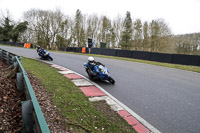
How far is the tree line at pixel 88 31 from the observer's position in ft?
136

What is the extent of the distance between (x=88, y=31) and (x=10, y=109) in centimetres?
4714

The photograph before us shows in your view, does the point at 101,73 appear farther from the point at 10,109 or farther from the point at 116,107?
the point at 10,109

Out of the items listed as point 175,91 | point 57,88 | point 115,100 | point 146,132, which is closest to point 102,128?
point 146,132

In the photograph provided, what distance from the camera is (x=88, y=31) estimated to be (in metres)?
48.6

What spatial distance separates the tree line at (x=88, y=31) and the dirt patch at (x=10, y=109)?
41.3 m

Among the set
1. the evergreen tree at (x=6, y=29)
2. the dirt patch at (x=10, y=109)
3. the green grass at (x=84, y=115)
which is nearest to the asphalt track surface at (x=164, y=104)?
the green grass at (x=84, y=115)

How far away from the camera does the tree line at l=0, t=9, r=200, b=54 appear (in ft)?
136

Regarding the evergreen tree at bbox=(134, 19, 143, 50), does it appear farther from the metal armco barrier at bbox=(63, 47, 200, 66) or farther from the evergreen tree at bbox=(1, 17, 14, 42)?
the evergreen tree at bbox=(1, 17, 14, 42)

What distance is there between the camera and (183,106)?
4.27 m

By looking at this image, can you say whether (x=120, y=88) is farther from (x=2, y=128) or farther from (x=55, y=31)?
(x=55, y=31)

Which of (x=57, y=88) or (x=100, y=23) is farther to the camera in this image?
(x=100, y=23)

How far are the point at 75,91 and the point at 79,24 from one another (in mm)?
44680

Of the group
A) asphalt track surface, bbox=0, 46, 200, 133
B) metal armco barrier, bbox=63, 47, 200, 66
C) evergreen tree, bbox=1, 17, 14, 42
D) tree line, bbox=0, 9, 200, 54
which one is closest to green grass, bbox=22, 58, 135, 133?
asphalt track surface, bbox=0, 46, 200, 133

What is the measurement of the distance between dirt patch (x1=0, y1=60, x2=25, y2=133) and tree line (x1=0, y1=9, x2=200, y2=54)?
41289 millimetres
